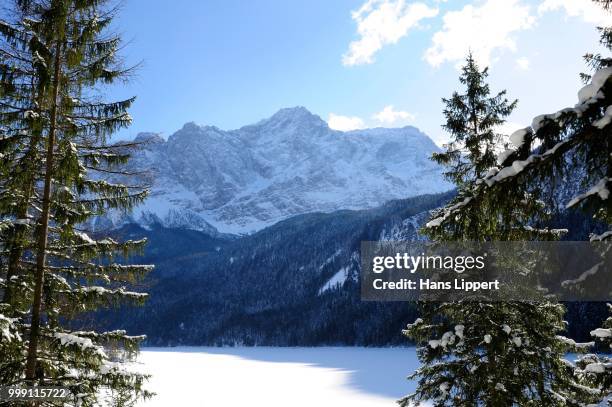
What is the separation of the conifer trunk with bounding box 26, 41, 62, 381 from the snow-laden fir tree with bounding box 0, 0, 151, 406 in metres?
0.02

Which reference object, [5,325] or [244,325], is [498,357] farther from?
[244,325]

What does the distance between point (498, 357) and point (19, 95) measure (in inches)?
420

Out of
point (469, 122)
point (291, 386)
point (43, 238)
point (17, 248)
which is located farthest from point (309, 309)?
point (17, 248)

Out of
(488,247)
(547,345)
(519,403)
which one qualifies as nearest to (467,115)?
(488,247)

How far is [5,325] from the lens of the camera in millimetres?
6113

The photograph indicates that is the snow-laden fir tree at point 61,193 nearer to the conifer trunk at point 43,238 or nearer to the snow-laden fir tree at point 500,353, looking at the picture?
the conifer trunk at point 43,238

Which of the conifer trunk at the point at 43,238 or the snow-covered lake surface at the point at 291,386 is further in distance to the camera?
the snow-covered lake surface at the point at 291,386

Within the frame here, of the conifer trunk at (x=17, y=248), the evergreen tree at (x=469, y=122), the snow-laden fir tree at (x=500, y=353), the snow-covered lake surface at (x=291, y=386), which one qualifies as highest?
the evergreen tree at (x=469, y=122)

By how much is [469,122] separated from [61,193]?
9570 mm

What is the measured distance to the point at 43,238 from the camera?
846cm

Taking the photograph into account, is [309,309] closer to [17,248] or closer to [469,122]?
[469,122]

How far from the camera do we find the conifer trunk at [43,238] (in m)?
8.15

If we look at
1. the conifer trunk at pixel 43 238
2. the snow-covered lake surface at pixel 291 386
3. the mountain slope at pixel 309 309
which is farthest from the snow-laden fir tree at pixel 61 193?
the mountain slope at pixel 309 309

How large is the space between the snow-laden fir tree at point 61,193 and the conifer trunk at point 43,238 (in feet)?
0.06
